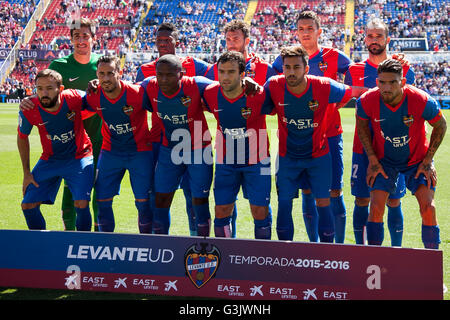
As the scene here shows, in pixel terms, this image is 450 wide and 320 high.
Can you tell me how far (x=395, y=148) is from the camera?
510 cm

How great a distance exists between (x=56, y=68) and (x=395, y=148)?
4038 mm

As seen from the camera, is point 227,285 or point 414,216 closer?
point 227,285

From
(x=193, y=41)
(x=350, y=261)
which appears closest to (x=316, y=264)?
(x=350, y=261)

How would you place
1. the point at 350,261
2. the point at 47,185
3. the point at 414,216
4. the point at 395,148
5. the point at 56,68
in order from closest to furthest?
1. the point at 350,261
2. the point at 395,148
3. the point at 47,185
4. the point at 56,68
5. the point at 414,216

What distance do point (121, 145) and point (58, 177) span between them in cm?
78

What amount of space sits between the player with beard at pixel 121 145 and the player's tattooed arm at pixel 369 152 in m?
2.25

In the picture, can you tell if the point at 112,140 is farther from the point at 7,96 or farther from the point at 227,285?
the point at 7,96

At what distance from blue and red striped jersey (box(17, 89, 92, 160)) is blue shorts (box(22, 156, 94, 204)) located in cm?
9

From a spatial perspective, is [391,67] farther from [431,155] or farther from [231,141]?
[231,141]

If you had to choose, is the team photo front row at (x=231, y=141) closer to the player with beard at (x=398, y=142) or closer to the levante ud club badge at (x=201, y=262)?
the player with beard at (x=398, y=142)

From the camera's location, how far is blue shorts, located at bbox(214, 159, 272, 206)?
5195 millimetres

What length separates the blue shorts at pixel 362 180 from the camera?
18.4 ft

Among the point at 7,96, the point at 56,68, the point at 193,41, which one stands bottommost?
the point at 56,68

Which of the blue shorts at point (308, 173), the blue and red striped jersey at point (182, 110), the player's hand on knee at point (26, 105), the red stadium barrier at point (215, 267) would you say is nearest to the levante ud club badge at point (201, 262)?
the red stadium barrier at point (215, 267)
